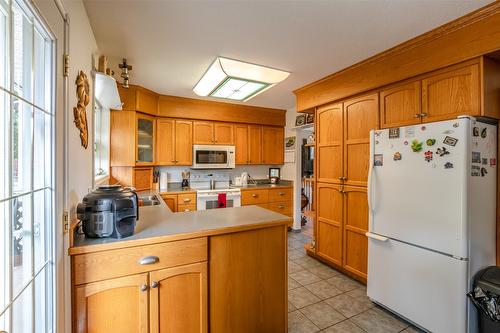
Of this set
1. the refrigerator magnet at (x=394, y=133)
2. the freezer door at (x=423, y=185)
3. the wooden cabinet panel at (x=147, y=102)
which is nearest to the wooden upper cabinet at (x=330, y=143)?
the freezer door at (x=423, y=185)

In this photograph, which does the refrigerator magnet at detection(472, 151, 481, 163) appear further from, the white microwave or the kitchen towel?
the white microwave

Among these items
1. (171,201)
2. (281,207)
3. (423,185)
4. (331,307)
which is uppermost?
(423,185)

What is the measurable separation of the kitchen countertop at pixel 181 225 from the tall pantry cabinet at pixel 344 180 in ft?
4.16

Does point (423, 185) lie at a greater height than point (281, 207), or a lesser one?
greater

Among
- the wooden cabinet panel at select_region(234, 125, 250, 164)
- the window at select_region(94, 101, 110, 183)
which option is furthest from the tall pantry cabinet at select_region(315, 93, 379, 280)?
the window at select_region(94, 101, 110, 183)

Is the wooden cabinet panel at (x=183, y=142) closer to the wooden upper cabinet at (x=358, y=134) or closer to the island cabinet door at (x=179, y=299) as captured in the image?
the wooden upper cabinet at (x=358, y=134)

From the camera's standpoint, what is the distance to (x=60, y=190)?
3.26 feet

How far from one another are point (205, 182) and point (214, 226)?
9.67 feet

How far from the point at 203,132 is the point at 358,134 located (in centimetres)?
253

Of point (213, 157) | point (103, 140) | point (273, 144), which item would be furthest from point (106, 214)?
point (273, 144)

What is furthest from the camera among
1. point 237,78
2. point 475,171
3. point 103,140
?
point 103,140

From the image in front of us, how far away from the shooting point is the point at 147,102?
3.38 meters

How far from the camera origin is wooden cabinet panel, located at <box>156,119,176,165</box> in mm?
3684

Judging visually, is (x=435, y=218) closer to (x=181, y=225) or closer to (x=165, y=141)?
(x=181, y=225)
